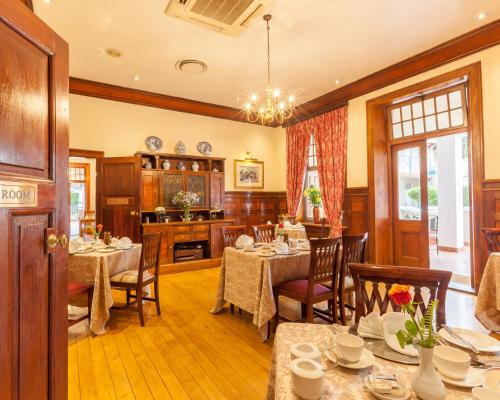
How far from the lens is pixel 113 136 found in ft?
17.8

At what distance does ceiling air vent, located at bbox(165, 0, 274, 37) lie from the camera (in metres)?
2.90

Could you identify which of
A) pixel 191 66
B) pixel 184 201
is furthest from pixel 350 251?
pixel 191 66

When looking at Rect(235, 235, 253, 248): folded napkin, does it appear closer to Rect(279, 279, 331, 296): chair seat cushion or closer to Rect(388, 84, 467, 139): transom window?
Rect(279, 279, 331, 296): chair seat cushion

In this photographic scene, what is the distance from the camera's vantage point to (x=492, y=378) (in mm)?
877

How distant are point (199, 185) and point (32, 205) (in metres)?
4.76

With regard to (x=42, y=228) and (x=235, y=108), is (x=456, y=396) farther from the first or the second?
(x=235, y=108)

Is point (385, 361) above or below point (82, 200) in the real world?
below

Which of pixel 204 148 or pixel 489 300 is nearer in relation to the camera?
pixel 489 300

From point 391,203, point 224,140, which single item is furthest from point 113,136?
point 391,203

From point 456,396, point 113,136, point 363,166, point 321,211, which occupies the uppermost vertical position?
point 113,136

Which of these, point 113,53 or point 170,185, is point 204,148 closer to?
point 170,185

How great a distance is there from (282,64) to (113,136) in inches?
133

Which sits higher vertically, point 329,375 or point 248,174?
point 248,174

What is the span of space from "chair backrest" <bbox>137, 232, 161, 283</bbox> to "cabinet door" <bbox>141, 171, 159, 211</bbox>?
2109mm
